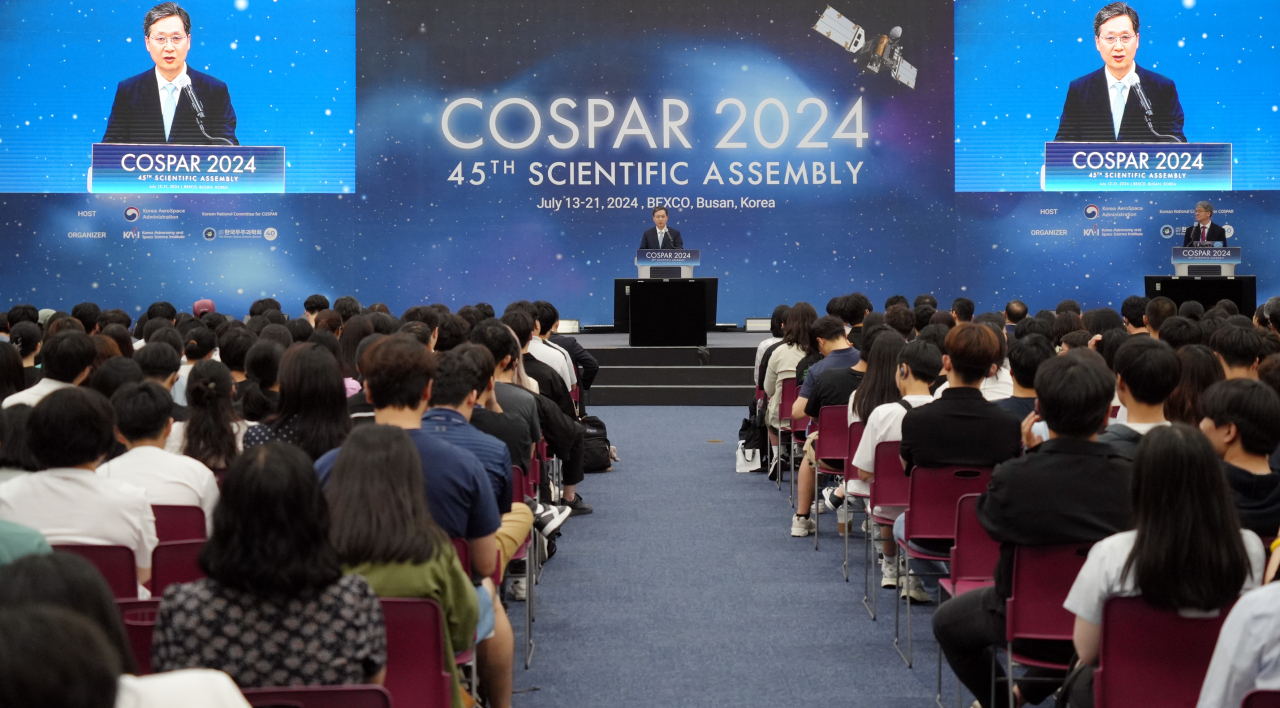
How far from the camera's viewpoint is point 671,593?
4.85 meters

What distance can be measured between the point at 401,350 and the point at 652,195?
10.6m

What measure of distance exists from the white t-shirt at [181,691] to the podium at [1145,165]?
1319 centimetres

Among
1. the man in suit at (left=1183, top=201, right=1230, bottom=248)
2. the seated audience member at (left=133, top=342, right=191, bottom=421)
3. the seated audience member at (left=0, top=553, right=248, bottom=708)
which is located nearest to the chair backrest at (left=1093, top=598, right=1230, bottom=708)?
the seated audience member at (left=0, top=553, right=248, bottom=708)

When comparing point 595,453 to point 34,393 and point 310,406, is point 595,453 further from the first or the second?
point 310,406

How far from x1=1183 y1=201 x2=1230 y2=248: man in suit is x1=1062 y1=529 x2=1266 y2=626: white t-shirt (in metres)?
11.1

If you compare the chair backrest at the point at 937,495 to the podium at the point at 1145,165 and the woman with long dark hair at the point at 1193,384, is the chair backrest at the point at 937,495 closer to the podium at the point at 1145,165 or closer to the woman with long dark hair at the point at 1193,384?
the woman with long dark hair at the point at 1193,384

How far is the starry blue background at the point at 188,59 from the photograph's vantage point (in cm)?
1319

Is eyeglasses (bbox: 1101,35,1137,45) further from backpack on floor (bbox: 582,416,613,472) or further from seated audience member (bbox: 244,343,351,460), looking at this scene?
seated audience member (bbox: 244,343,351,460)

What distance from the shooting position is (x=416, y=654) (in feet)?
7.79

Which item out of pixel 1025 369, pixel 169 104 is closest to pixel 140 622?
pixel 1025 369

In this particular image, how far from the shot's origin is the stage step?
1103 centimetres

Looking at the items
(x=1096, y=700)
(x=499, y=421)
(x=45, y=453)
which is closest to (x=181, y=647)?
(x=45, y=453)

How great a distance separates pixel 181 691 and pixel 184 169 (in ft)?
43.0

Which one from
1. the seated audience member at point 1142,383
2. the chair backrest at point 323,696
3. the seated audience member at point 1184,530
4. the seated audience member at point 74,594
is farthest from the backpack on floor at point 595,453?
the seated audience member at point 74,594
